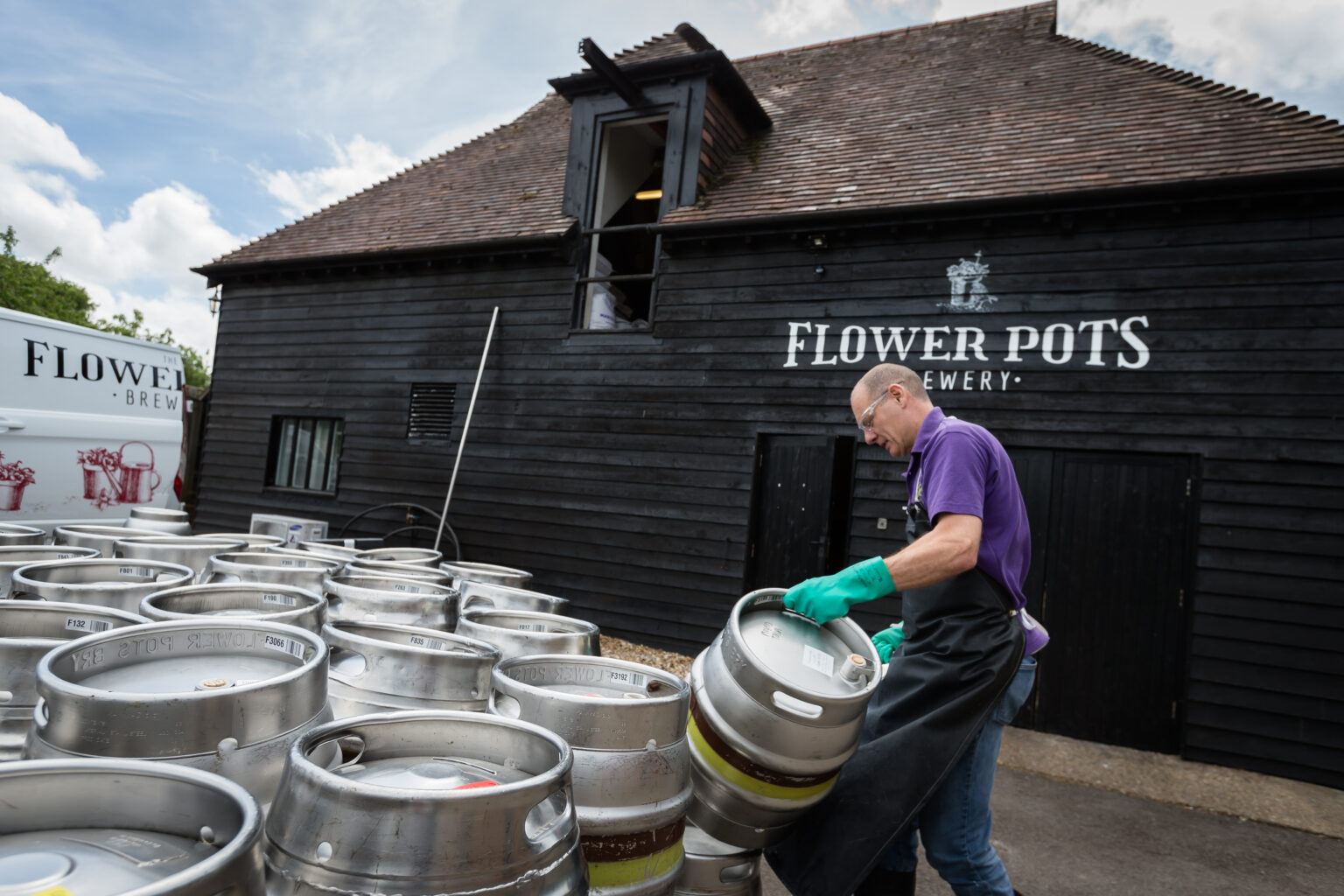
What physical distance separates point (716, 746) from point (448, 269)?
893cm

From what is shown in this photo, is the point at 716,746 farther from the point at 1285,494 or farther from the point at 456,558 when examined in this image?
the point at 456,558

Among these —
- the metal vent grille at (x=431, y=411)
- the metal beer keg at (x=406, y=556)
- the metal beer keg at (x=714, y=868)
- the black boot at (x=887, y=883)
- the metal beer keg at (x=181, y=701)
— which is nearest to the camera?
the metal beer keg at (x=181, y=701)

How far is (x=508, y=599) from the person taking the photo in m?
3.22

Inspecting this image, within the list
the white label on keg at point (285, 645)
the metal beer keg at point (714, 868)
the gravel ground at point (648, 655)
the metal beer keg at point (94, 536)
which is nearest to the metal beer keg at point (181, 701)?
the white label on keg at point (285, 645)

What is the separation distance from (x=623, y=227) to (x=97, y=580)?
268 inches

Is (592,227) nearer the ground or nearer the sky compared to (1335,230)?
nearer the sky

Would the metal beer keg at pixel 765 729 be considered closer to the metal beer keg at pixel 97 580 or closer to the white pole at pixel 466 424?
the metal beer keg at pixel 97 580

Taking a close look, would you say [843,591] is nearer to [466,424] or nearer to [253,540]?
[253,540]

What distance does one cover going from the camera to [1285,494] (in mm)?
5648

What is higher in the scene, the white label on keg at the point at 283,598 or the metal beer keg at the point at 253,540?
the white label on keg at the point at 283,598

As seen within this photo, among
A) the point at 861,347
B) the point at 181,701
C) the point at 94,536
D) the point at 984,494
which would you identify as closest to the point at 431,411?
the point at 861,347

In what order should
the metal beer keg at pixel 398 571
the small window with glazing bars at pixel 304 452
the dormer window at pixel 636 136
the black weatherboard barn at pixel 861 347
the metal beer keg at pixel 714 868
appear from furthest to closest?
the small window with glazing bars at pixel 304 452 < the dormer window at pixel 636 136 < the black weatherboard barn at pixel 861 347 < the metal beer keg at pixel 398 571 < the metal beer keg at pixel 714 868

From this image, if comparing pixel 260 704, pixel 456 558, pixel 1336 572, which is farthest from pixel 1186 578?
pixel 456 558

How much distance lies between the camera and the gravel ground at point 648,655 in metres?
7.53
